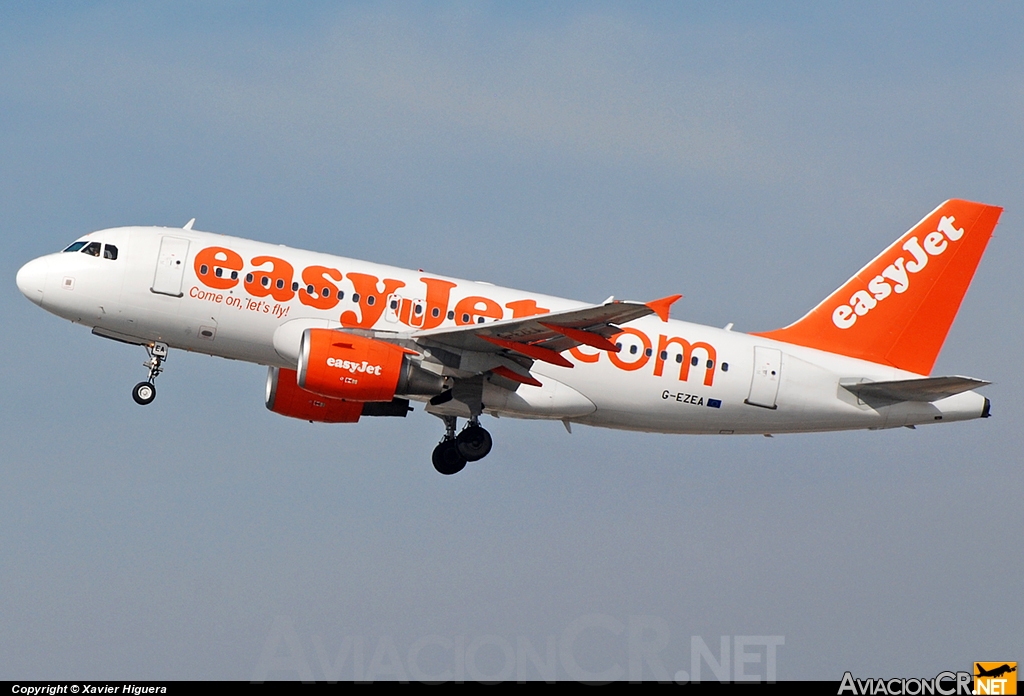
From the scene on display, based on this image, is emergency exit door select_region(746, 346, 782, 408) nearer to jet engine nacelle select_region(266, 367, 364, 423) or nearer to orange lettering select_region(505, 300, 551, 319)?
orange lettering select_region(505, 300, 551, 319)

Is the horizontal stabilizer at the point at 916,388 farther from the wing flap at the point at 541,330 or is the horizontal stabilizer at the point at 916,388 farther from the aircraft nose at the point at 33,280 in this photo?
the aircraft nose at the point at 33,280

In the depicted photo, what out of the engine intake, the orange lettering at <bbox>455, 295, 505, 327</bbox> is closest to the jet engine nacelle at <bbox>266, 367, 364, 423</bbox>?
the engine intake

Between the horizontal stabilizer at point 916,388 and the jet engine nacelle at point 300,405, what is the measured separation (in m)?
13.7

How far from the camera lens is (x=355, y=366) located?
35.7m

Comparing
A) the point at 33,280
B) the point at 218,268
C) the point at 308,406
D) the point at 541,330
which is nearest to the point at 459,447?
the point at 308,406

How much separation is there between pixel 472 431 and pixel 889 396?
1151 centimetres

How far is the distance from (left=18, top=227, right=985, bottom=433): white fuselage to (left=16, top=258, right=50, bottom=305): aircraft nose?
0.04m

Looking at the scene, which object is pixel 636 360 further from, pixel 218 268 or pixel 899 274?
pixel 218 268

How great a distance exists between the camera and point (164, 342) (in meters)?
37.7

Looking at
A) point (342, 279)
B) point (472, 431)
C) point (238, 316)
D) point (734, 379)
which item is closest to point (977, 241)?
point (734, 379)

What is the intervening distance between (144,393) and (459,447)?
8.41 metres

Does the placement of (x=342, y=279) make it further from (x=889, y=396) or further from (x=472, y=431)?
(x=889, y=396)

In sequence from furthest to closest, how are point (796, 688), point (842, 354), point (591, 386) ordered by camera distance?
point (842, 354)
point (591, 386)
point (796, 688)

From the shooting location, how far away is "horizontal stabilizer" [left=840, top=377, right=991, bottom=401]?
3791 cm
